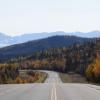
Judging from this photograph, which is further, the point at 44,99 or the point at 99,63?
the point at 99,63

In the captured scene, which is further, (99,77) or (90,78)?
(90,78)

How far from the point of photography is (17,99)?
2775cm


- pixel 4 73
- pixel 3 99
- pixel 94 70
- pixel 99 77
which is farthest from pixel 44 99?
pixel 4 73

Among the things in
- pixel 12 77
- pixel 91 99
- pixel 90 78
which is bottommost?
pixel 12 77

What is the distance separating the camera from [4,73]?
199m

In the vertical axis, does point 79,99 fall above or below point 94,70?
above

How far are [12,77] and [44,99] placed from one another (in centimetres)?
17280

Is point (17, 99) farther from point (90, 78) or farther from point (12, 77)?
point (12, 77)

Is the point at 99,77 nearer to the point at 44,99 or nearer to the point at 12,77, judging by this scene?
the point at 44,99

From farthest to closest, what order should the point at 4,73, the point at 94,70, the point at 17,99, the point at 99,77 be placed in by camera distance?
the point at 4,73
the point at 94,70
the point at 99,77
the point at 17,99

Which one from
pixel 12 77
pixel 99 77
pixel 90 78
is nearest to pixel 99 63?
pixel 90 78

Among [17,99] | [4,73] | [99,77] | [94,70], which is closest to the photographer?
[17,99]

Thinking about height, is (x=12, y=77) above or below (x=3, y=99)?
below

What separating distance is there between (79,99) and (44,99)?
2292 mm
